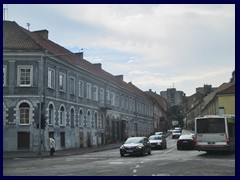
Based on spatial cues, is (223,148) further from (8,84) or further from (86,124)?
(86,124)

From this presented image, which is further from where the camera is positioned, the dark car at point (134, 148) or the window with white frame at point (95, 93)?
the window with white frame at point (95, 93)

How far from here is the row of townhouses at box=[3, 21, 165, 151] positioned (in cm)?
3716

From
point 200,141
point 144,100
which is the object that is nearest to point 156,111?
point 144,100

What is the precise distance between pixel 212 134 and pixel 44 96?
1774 cm

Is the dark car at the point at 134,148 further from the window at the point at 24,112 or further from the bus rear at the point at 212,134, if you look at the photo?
the window at the point at 24,112

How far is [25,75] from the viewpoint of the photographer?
3841 cm

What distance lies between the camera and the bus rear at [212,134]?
26609 mm

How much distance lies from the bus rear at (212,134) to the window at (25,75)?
714 inches

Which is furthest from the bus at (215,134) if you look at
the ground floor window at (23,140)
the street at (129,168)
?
the ground floor window at (23,140)

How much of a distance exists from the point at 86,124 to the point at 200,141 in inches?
941

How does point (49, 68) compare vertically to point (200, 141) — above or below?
above

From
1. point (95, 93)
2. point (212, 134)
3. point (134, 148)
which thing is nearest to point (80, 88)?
point (95, 93)

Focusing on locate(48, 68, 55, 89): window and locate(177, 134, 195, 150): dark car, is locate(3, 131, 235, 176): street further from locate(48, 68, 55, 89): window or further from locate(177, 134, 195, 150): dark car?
locate(48, 68, 55, 89): window

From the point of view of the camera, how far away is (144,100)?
87.5m
